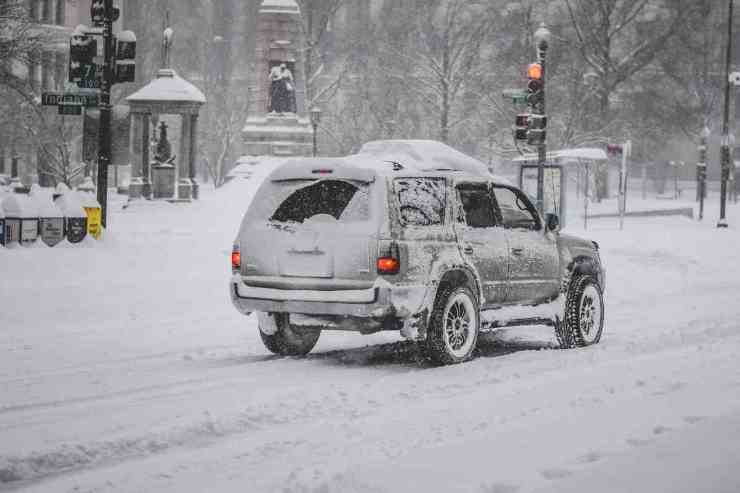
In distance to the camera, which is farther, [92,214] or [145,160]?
[145,160]

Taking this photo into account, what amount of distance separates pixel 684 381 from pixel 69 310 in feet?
25.9

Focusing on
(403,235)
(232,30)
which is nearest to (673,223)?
(403,235)

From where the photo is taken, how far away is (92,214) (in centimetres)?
1817

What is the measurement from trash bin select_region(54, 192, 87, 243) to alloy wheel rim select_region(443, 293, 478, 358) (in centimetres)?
886

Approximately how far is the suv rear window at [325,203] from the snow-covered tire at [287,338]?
1.03 meters

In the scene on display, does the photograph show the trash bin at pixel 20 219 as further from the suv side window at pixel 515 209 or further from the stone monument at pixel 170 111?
the stone monument at pixel 170 111

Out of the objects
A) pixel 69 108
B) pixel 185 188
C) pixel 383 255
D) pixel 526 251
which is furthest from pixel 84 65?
pixel 185 188

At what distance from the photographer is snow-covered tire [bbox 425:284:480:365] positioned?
10.0m

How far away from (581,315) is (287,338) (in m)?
3.12

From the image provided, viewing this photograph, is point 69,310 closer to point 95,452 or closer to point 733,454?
point 95,452

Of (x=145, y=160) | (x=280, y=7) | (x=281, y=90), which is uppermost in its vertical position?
(x=280, y=7)

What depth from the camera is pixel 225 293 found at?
648 inches

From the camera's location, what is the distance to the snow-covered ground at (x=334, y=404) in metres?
6.14

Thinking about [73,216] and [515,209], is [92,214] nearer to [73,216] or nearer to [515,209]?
[73,216]
